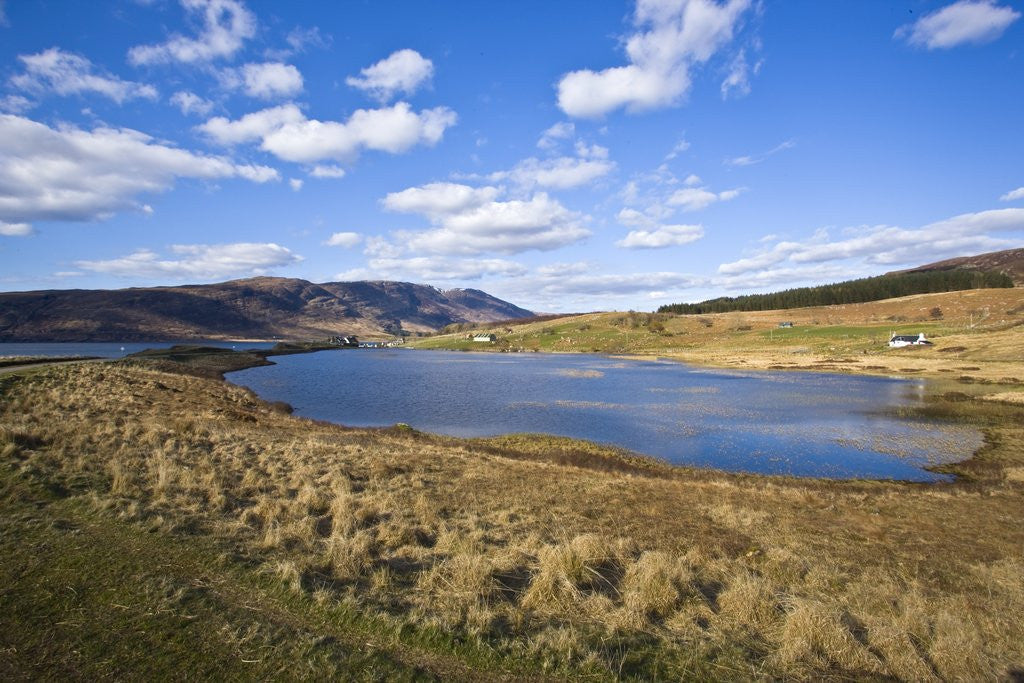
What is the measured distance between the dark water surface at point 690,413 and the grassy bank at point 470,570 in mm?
6809

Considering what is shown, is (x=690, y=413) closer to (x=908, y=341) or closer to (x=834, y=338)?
(x=908, y=341)

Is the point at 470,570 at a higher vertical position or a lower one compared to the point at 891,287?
lower

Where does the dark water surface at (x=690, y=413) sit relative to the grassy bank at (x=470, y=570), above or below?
below

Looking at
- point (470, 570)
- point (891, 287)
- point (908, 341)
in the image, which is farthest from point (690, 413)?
point (891, 287)

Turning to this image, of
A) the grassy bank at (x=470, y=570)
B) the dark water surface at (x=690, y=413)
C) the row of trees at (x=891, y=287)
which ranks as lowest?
the dark water surface at (x=690, y=413)

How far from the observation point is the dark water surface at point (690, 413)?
26.1m

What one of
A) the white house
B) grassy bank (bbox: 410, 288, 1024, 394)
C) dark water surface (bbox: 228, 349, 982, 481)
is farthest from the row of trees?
dark water surface (bbox: 228, 349, 982, 481)

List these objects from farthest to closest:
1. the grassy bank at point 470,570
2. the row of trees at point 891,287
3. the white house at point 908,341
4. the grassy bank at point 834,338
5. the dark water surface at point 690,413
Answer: the row of trees at point 891,287 < the white house at point 908,341 < the grassy bank at point 834,338 < the dark water surface at point 690,413 < the grassy bank at point 470,570

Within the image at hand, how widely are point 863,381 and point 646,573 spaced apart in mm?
64693

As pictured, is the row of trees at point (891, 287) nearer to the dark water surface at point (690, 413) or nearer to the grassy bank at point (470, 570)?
the dark water surface at point (690, 413)

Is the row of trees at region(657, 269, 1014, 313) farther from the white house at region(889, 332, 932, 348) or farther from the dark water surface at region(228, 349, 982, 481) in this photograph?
the dark water surface at region(228, 349, 982, 481)

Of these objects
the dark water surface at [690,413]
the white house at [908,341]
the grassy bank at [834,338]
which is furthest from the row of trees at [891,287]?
the dark water surface at [690,413]

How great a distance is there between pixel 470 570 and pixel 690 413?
33540 millimetres

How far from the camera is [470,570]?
28.5ft
